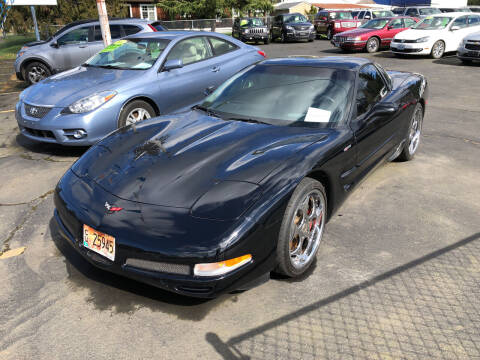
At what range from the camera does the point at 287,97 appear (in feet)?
12.3

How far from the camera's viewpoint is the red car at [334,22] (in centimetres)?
2289

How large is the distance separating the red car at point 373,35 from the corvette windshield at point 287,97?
1408 cm

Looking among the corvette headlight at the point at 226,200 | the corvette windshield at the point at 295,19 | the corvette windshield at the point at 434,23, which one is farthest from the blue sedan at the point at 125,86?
the corvette windshield at the point at 295,19

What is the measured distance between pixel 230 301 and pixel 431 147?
14.2 ft

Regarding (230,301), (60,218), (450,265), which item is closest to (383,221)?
(450,265)

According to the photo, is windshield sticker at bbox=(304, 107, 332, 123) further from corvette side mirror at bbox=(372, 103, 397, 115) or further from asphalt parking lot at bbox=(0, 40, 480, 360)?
asphalt parking lot at bbox=(0, 40, 480, 360)

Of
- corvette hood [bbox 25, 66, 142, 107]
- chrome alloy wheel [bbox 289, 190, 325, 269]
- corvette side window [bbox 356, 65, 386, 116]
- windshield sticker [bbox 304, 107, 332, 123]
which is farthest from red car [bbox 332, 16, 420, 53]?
chrome alloy wheel [bbox 289, 190, 325, 269]

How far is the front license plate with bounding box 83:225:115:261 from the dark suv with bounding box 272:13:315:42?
2205 cm

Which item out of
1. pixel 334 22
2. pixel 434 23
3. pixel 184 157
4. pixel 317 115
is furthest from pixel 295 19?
pixel 184 157

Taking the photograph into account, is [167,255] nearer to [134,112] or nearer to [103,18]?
[134,112]

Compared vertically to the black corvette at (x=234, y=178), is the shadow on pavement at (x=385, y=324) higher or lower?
lower

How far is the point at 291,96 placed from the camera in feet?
12.3

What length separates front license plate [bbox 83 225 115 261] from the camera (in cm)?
253

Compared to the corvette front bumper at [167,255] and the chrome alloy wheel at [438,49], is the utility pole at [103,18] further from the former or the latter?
the chrome alloy wheel at [438,49]
